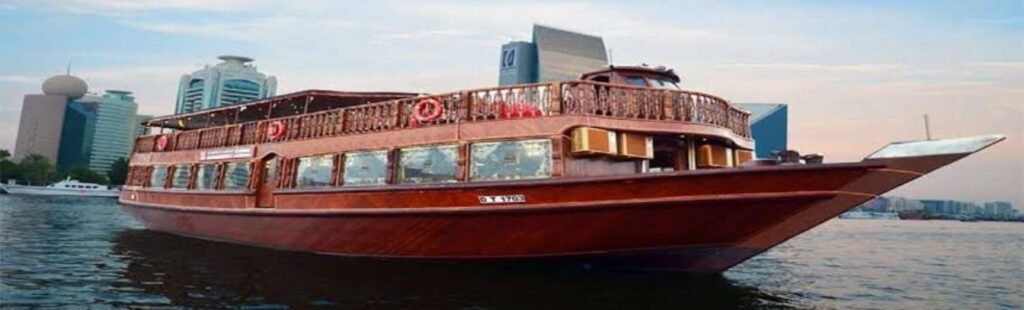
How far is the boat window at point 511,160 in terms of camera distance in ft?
33.0

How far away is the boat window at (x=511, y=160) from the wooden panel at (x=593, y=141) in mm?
461

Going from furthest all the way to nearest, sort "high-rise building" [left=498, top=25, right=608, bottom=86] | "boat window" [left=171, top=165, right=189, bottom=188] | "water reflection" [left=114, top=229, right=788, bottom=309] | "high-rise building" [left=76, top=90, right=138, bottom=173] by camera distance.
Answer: "high-rise building" [left=498, top=25, right=608, bottom=86], "high-rise building" [left=76, top=90, right=138, bottom=173], "boat window" [left=171, top=165, right=189, bottom=188], "water reflection" [left=114, top=229, right=788, bottom=309]

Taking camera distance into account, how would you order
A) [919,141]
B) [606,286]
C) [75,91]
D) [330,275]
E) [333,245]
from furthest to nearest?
[75,91] → [333,245] → [330,275] → [606,286] → [919,141]

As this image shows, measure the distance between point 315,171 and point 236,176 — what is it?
309 cm

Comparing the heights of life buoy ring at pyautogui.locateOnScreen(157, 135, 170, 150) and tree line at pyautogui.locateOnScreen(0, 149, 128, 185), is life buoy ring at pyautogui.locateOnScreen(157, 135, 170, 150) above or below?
below

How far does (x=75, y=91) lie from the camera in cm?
10731

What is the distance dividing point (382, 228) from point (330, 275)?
120cm

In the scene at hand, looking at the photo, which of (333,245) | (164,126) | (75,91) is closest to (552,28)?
(75,91)

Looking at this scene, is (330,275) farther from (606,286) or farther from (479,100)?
(606,286)

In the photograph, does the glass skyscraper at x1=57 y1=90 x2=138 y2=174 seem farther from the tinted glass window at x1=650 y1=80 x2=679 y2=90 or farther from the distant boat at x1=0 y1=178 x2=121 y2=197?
the tinted glass window at x1=650 y1=80 x2=679 y2=90

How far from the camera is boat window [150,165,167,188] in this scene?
1851cm

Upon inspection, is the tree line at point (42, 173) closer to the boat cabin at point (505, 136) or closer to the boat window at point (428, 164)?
the boat cabin at point (505, 136)

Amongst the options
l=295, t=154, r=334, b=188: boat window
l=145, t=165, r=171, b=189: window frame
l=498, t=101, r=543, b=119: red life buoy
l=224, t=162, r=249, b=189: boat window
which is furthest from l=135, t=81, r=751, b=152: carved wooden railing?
l=145, t=165, r=171, b=189: window frame

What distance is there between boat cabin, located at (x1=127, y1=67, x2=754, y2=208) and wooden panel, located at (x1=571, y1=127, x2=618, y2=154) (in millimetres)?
17
